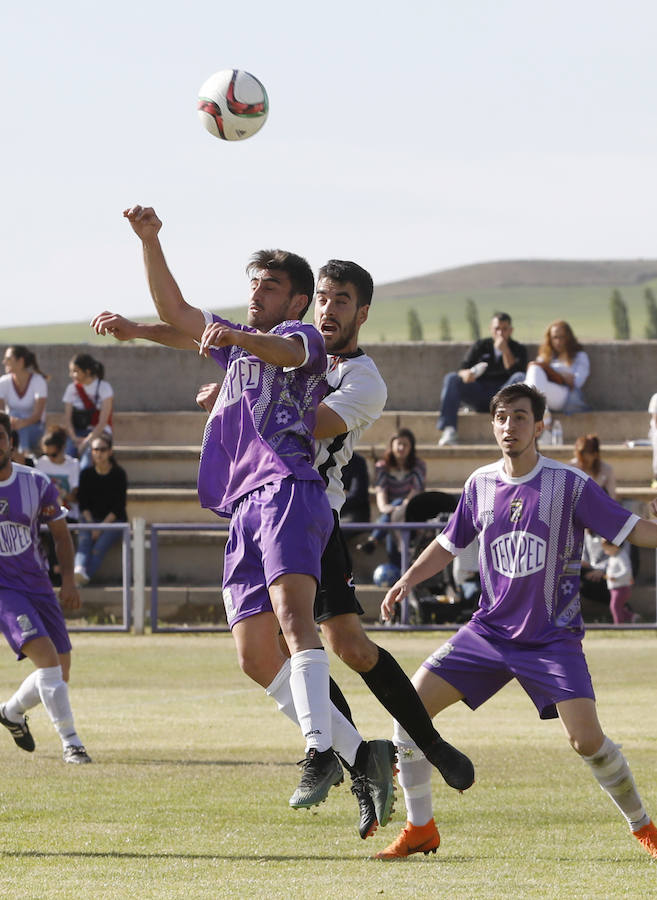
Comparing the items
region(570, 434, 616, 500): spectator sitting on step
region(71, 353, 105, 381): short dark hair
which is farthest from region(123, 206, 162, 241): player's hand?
region(71, 353, 105, 381): short dark hair

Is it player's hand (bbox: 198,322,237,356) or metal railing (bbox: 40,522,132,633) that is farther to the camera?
metal railing (bbox: 40,522,132,633)

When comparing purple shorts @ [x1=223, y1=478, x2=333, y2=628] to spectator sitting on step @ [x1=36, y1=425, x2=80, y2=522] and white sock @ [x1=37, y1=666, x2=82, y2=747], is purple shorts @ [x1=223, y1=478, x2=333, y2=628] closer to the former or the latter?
white sock @ [x1=37, y1=666, x2=82, y2=747]

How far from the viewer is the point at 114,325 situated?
5992mm

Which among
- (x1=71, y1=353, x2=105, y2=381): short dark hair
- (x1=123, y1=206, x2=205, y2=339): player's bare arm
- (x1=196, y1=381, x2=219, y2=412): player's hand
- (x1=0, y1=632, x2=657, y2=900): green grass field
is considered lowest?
(x1=0, y1=632, x2=657, y2=900): green grass field

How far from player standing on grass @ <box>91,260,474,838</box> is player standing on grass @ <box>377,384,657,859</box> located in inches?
8.8

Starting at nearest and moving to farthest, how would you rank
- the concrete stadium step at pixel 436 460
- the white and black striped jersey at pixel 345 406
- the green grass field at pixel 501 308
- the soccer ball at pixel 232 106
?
the white and black striped jersey at pixel 345 406 < the soccer ball at pixel 232 106 < the concrete stadium step at pixel 436 460 < the green grass field at pixel 501 308

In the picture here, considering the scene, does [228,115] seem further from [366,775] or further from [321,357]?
[366,775]

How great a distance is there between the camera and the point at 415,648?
1552 centimetres

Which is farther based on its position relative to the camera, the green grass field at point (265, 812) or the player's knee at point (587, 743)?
the player's knee at point (587, 743)

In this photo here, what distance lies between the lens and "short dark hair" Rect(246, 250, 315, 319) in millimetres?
6293

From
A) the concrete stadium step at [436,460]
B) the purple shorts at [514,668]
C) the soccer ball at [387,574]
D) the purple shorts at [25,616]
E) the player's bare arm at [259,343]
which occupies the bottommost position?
the soccer ball at [387,574]

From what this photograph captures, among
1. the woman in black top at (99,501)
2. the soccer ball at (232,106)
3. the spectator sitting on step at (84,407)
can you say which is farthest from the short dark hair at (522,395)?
the spectator sitting on step at (84,407)

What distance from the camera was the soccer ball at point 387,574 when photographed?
1706 cm

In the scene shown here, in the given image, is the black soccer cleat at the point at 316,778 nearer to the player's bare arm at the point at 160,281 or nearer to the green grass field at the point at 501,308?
the player's bare arm at the point at 160,281
